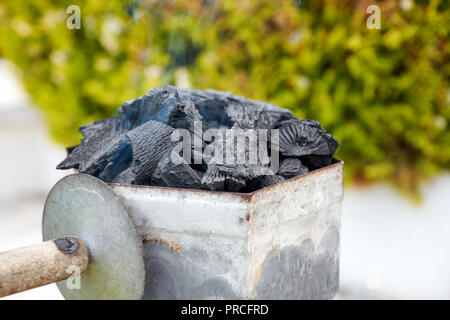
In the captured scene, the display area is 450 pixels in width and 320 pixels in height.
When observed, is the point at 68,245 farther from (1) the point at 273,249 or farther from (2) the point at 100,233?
(1) the point at 273,249

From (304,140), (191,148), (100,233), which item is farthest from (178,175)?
(304,140)

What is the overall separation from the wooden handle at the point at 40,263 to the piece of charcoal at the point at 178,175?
0.73 ft

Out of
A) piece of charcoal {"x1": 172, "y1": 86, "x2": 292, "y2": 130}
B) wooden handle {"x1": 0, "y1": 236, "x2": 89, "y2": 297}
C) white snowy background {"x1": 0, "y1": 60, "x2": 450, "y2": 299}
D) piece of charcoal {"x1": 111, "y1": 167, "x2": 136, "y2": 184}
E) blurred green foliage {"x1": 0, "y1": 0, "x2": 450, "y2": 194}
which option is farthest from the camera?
blurred green foliage {"x1": 0, "y1": 0, "x2": 450, "y2": 194}

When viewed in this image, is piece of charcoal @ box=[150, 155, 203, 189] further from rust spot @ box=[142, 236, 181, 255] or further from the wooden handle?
the wooden handle

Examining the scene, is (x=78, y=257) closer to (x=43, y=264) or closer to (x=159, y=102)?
(x=43, y=264)

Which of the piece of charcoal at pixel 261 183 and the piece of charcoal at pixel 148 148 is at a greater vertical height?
the piece of charcoal at pixel 148 148

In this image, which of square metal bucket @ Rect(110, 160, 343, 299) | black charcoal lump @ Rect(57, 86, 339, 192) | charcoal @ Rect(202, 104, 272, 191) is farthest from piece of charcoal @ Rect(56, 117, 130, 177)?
charcoal @ Rect(202, 104, 272, 191)

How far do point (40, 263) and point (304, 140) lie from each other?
1.97 feet

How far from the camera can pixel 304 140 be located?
1087 millimetres

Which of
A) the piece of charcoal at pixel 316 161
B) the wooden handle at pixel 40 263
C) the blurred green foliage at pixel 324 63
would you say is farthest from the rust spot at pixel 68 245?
the blurred green foliage at pixel 324 63

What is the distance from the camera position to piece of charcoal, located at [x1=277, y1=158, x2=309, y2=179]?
3.46 ft

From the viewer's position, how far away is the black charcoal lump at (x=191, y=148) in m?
0.96

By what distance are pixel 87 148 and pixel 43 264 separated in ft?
0.96

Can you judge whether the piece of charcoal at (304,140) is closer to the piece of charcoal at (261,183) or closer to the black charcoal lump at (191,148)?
the black charcoal lump at (191,148)
